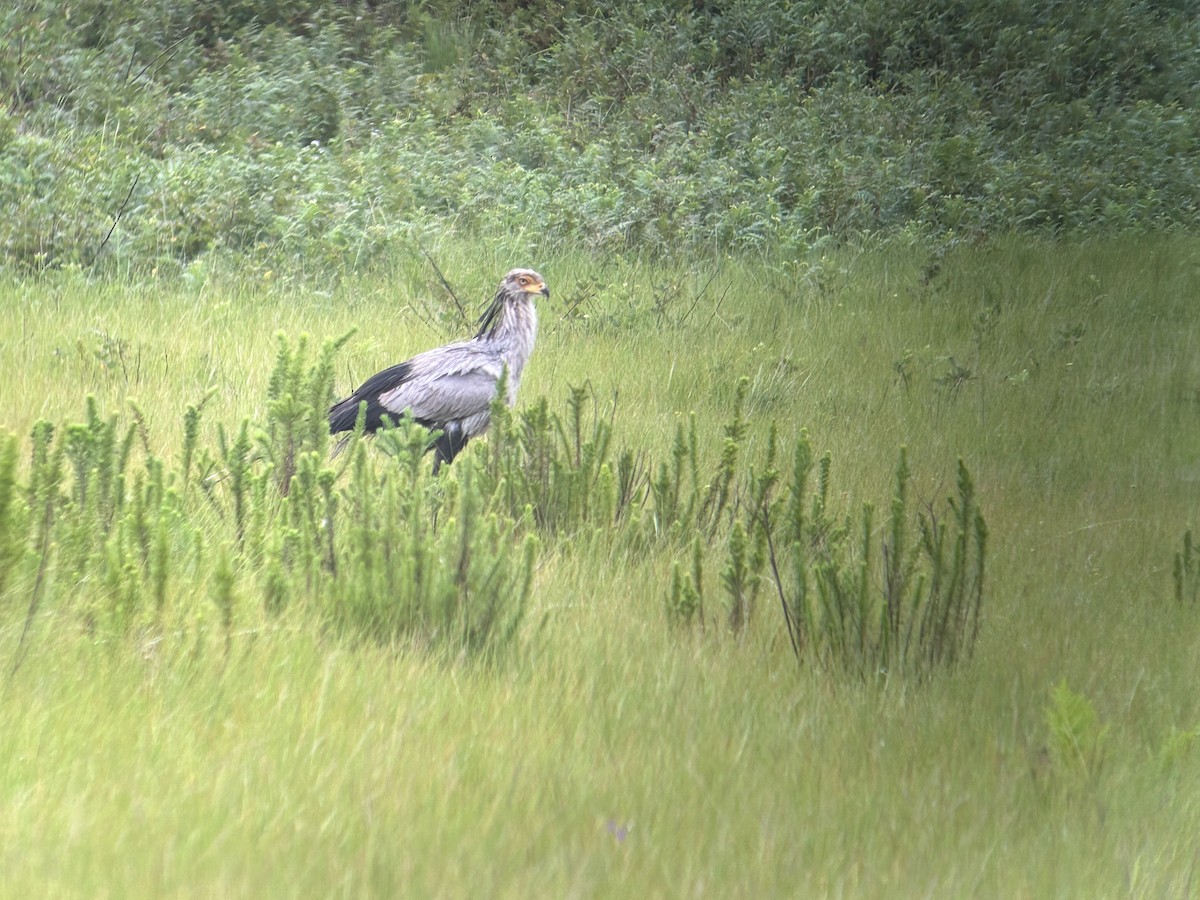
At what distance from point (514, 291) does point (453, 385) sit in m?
0.73

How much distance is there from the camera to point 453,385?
580 cm

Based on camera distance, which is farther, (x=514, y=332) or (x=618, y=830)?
(x=514, y=332)

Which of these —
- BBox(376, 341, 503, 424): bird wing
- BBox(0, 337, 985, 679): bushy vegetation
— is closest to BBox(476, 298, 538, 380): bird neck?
BBox(376, 341, 503, 424): bird wing

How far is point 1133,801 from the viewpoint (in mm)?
2812

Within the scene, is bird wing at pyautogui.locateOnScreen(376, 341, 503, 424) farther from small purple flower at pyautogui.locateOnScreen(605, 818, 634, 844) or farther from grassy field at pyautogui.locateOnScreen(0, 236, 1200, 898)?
small purple flower at pyautogui.locateOnScreen(605, 818, 634, 844)

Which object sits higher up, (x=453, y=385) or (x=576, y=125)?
(x=576, y=125)

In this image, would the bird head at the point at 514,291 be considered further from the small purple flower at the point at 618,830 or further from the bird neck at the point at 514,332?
the small purple flower at the point at 618,830

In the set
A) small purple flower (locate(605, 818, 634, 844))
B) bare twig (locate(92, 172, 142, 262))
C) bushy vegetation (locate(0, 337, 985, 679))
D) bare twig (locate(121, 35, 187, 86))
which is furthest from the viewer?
bare twig (locate(121, 35, 187, 86))

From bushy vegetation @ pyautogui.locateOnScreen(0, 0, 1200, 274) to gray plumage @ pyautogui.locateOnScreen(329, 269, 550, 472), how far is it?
2.76m

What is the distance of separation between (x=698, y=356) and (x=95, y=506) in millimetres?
4108

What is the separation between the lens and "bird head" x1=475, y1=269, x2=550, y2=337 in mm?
6289

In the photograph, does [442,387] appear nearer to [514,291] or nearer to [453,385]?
[453,385]

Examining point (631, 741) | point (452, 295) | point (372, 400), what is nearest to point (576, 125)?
point (452, 295)

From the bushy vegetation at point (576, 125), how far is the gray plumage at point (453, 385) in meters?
2.76
